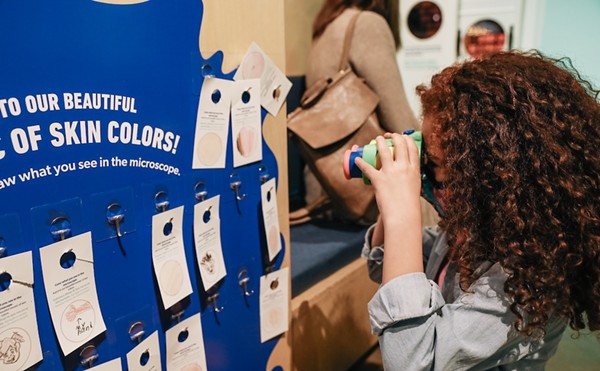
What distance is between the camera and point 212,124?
809mm

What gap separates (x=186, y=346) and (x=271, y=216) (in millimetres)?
305

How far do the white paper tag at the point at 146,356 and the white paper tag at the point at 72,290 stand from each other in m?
0.09

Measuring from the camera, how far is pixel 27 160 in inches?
22.4

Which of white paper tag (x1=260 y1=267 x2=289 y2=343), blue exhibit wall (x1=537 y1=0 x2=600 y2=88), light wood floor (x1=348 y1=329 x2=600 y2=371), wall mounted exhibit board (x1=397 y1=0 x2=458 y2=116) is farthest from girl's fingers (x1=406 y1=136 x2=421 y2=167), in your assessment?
wall mounted exhibit board (x1=397 y1=0 x2=458 y2=116)

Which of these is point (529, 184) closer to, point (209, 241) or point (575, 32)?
point (209, 241)

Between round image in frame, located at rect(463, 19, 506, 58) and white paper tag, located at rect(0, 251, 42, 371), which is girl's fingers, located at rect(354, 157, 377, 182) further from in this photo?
round image in frame, located at rect(463, 19, 506, 58)

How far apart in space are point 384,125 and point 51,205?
3.65ft

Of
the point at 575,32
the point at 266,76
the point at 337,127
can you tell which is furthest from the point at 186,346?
the point at 575,32

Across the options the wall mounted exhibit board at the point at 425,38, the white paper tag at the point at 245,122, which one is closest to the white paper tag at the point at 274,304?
the white paper tag at the point at 245,122

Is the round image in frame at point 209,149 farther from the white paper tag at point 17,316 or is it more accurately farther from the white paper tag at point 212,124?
the white paper tag at point 17,316

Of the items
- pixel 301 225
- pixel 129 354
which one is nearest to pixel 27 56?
pixel 129 354

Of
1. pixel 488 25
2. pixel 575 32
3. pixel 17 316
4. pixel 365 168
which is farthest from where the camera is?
pixel 488 25

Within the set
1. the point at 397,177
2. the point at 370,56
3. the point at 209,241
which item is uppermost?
the point at 370,56

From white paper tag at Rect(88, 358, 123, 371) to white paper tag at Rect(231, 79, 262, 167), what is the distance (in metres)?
0.38
